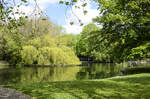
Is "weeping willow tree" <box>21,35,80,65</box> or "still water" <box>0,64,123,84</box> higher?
"weeping willow tree" <box>21,35,80,65</box>

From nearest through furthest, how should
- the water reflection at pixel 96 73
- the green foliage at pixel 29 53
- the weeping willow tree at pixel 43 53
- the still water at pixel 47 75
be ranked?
the still water at pixel 47 75 < the water reflection at pixel 96 73 < the green foliage at pixel 29 53 < the weeping willow tree at pixel 43 53

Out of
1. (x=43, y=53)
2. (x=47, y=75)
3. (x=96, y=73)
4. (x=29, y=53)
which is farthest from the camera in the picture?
(x=43, y=53)

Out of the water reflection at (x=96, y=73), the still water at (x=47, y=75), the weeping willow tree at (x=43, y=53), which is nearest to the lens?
the still water at (x=47, y=75)

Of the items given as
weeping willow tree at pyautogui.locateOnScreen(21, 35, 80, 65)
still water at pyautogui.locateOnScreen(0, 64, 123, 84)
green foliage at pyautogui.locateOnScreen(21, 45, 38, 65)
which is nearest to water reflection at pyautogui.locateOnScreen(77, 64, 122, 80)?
still water at pyautogui.locateOnScreen(0, 64, 123, 84)

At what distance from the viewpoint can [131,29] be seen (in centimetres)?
1797

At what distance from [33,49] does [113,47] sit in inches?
629

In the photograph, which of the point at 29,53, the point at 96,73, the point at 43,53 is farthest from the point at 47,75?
the point at 29,53

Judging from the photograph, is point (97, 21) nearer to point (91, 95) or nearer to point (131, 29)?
point (131, 29)

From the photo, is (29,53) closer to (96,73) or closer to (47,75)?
(47,75)

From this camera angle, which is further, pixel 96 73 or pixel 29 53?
pixel 29 53

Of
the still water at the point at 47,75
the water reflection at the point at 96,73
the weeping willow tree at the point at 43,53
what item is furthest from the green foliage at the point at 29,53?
the water reflection at the point at 96,73

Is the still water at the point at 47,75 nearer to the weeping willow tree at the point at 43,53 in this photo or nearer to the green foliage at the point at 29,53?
the green foliage at the point at 29,53

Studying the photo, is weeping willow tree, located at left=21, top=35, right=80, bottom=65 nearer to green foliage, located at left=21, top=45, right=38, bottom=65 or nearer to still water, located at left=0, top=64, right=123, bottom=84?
green foliage, located at left=21, top=45, right=38, bottom=65

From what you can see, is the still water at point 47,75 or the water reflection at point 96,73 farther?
the water reflection at point 96,73
